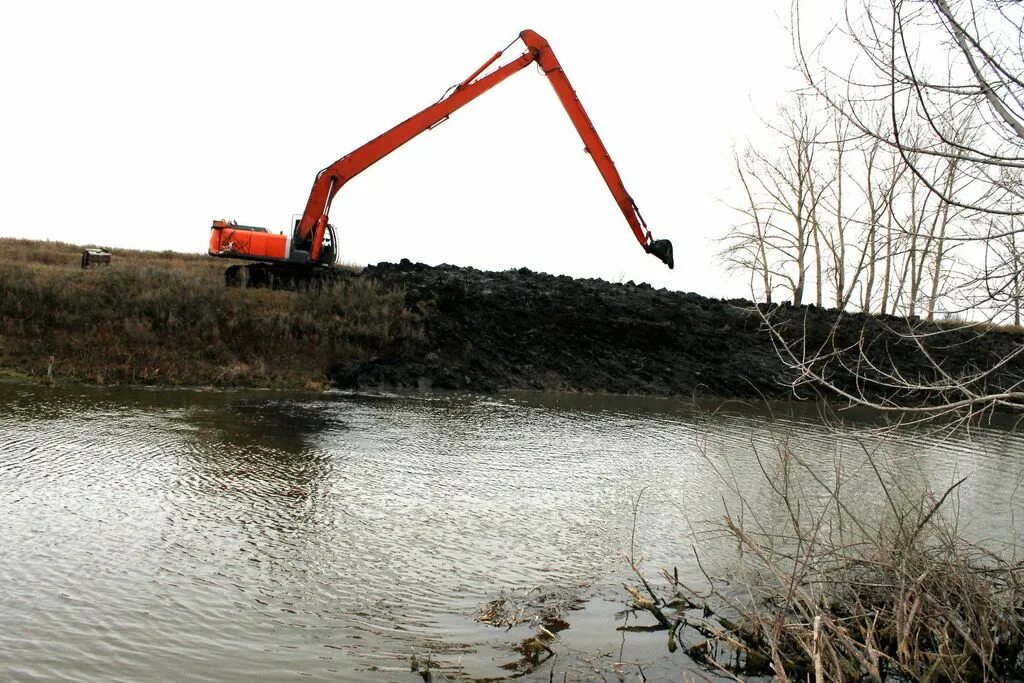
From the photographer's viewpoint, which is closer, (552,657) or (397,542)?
(552,657)

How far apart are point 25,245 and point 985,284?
100 ft

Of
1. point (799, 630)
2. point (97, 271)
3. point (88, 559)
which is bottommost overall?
Result: point (88, 559)

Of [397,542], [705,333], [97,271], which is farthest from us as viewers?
[705,333]

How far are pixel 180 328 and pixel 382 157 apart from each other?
6269 millimetres

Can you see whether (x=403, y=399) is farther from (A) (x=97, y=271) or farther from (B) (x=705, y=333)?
(B) (x=705, y=333)

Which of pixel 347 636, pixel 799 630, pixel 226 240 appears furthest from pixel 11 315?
pixel 799 630

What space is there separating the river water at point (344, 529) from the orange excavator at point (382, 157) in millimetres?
6599

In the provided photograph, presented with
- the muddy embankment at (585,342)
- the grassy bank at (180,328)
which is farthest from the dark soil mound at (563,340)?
the grassy bank at (180,328)

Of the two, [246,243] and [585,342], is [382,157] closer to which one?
[246,243]

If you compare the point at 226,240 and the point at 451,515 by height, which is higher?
the point at 226,240

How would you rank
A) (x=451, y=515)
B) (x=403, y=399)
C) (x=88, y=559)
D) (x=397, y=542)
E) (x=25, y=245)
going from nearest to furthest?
(x=88, y=559) → (x=397, y=542) → (x=451, y=515) → (x=403, y=399) → (x=25, y=245)

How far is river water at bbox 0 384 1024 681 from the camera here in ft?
17.2

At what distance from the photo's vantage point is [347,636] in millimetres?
5453

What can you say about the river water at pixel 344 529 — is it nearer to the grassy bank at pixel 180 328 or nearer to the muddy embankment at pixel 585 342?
the grassy bank at pixel 180 328
